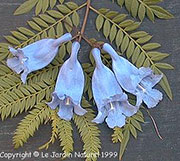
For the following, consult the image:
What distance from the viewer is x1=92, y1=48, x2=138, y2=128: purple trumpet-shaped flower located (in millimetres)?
670

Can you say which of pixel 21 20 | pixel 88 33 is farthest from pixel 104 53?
pixel 21 20

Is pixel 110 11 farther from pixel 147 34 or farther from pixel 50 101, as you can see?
pixel 50 101

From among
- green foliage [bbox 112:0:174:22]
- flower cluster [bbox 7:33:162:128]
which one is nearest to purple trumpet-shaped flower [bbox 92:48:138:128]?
flower cluster [bbox 7:33:162:128]

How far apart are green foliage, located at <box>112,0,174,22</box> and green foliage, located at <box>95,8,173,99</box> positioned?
17 mm

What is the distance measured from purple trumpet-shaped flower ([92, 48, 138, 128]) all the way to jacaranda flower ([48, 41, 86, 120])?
3 centimetres

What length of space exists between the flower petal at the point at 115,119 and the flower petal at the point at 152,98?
5 cm

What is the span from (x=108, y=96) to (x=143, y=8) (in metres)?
0.17

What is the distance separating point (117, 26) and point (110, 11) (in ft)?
0.09

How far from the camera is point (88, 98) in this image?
2.40 feet

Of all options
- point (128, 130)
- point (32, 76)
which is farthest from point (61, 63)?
point (128, 130)

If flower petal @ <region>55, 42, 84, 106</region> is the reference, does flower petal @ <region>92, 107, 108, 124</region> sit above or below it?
below

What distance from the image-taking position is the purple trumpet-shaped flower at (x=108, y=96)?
670 mm

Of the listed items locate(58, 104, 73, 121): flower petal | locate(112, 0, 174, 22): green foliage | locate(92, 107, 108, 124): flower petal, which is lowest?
locate(58, 104, 73, 121): flower petal

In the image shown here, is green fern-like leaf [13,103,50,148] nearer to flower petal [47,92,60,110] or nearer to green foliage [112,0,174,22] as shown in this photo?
flower petal [47,92,60,110]
